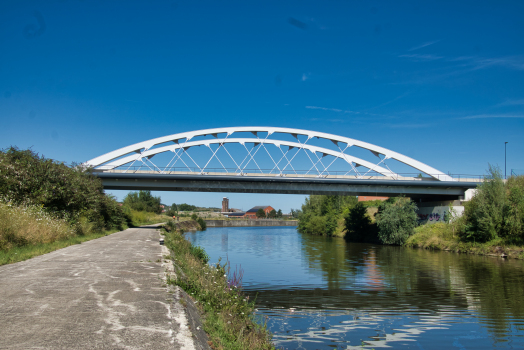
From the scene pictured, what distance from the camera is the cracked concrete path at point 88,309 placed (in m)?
4.75

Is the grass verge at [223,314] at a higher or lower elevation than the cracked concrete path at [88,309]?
lower

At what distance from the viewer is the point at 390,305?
11891 mm

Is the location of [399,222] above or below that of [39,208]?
below

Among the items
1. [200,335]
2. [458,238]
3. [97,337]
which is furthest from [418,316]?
[458,238]

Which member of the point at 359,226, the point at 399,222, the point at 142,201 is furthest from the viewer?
the point at 142,201

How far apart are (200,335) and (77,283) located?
14.1 ft

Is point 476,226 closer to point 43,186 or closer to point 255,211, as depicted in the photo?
point 43,186

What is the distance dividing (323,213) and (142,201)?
35.5 m

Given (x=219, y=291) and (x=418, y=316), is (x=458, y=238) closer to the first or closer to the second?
(x=418, y=316)

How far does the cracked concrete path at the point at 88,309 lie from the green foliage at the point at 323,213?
4881 cm

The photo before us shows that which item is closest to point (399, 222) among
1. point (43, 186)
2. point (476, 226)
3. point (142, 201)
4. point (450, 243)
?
point (450, 243)

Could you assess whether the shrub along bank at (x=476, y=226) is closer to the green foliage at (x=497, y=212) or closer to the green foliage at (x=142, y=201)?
the green foliage at (x=497, y=212)

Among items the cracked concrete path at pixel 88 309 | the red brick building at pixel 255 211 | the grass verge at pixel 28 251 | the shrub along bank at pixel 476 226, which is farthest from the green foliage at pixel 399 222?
the red brick building at pixel 255 211

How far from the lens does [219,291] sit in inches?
335
